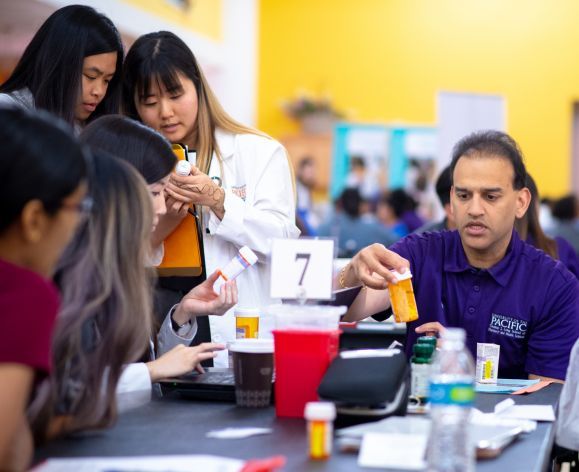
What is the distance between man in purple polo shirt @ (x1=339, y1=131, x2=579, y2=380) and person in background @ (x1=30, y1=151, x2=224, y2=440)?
2.72ft

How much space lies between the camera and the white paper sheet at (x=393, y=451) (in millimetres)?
1386

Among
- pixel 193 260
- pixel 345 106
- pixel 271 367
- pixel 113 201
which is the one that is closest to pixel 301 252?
pixel 271 367

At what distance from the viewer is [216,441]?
1.55m

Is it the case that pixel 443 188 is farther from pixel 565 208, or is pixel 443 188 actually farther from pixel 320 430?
→ pixel 565 208

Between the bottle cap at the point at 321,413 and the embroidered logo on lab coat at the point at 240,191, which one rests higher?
the embroidered logo on lab coat at the point at 240,191

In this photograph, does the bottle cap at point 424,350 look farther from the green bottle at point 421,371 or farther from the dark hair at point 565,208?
the dark hair at point 565,208

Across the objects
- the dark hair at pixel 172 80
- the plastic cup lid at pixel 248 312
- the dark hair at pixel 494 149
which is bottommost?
the plastic cup lid at pixel 248 312

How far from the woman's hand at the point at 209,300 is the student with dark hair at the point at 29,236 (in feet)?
2.87

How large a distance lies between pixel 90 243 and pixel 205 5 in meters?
8.62

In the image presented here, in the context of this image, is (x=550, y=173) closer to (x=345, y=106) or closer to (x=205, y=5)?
(x=345, y=106)

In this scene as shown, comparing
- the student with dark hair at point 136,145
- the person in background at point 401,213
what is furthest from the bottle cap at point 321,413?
the person in background at point 401,213

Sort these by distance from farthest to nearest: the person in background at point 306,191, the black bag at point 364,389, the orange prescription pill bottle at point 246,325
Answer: the person in background at point 306,191 → the orange prescription pill bottle at point 246,325 → the black bag at point 364,389

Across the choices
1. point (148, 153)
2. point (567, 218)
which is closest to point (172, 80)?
point (148, 153)

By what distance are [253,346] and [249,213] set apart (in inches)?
30.4
